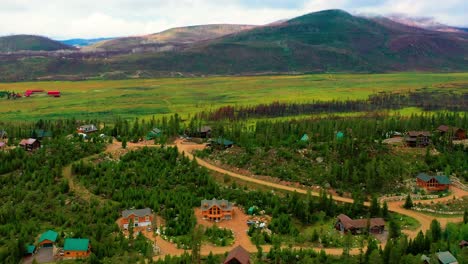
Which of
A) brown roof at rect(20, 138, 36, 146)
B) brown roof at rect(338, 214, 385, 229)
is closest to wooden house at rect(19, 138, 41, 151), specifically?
brown roof at rect(20, 138, 36, 146)

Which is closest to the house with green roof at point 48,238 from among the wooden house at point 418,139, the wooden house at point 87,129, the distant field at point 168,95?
the wooden house at point 87,129

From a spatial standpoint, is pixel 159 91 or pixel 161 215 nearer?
pixel 161 215

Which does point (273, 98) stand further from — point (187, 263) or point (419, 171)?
point (187, 263)

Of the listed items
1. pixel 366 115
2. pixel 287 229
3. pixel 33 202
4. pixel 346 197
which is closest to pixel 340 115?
pixel 366 115

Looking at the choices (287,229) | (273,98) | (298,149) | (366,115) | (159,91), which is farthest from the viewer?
(159,91)

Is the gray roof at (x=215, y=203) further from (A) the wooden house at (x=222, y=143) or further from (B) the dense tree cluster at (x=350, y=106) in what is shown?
(B) the dense tree cluster at (x=350, y=106)

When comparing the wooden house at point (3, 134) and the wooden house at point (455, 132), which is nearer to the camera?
the wooden house at point (455, 132)
